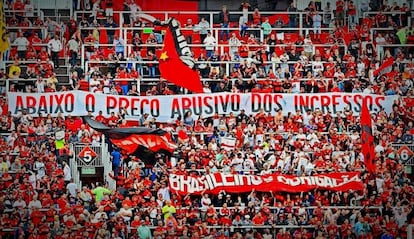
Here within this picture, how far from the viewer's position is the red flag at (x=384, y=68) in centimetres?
1363

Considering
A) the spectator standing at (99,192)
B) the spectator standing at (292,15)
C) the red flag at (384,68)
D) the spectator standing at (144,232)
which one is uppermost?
the spectator standing at (292,15)

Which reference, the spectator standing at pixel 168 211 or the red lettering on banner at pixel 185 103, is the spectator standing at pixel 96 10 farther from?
the spectator standing at pixel 168 211

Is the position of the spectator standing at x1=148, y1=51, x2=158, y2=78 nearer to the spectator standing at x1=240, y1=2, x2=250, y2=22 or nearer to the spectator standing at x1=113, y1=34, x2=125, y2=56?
the spectator standing at x1=113, y1=34, x2=125, y2=56

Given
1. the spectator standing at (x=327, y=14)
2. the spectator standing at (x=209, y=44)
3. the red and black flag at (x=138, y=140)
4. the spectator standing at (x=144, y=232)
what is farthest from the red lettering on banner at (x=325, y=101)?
the spectator standing at (x=144, y=232)

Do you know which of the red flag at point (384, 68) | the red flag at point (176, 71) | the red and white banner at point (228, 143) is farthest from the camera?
the red flag at point (384, 68)

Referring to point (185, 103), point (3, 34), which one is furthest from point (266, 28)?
point (3, 34)

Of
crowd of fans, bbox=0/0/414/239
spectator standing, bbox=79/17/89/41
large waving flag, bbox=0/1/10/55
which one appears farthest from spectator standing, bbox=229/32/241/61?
large waving flag, bbox=0/1/10/55

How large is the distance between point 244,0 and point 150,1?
135 centimetres

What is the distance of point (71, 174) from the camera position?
42.7ft

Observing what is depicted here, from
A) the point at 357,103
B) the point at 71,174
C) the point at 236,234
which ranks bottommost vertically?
the point at 236,234

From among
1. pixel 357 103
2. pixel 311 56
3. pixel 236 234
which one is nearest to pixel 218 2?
pixel 311 56

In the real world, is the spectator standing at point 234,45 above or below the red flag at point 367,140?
above

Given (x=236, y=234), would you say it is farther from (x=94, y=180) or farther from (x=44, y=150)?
(x=44, y=150)

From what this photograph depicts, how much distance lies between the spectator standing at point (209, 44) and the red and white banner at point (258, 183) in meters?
1.77
